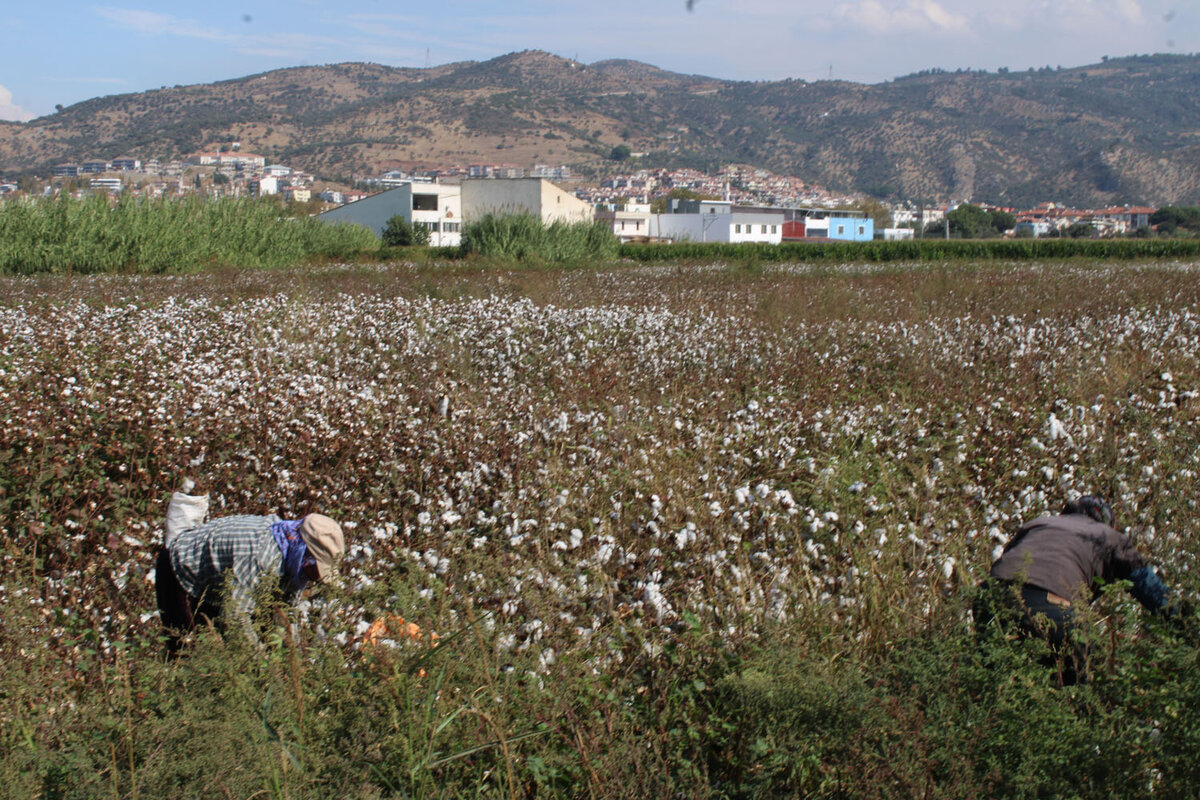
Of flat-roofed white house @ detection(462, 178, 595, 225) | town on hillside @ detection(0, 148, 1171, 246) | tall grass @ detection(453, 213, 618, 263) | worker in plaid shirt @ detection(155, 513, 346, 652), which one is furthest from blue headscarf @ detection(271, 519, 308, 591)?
flat-roofed white house @ detection(462, 178, 595, 225)

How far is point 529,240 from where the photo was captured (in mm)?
35438

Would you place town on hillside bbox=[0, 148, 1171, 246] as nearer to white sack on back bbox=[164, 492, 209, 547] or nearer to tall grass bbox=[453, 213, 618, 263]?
tall grass bbox=[453, 213, 618, 263]

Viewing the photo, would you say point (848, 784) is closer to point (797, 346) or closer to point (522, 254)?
point (797, 346)

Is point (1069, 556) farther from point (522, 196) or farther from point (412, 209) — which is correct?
point (412, 209)

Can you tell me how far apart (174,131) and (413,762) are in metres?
182

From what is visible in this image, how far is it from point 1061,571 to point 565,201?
70.5 meters

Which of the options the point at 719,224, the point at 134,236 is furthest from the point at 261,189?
the point at 719,224

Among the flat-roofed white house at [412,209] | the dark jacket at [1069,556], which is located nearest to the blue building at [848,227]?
the flat-roofed white house at [412,209]

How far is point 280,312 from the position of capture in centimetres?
1209

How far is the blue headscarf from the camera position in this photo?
3.86 meters

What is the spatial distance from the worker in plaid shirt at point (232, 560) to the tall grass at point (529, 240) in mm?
29181

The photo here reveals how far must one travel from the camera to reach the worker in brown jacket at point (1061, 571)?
3.25 metres

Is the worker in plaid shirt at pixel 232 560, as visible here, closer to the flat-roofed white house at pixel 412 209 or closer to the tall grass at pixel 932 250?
the tall grass at pixel 932 250

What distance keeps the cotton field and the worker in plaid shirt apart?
174 mm
